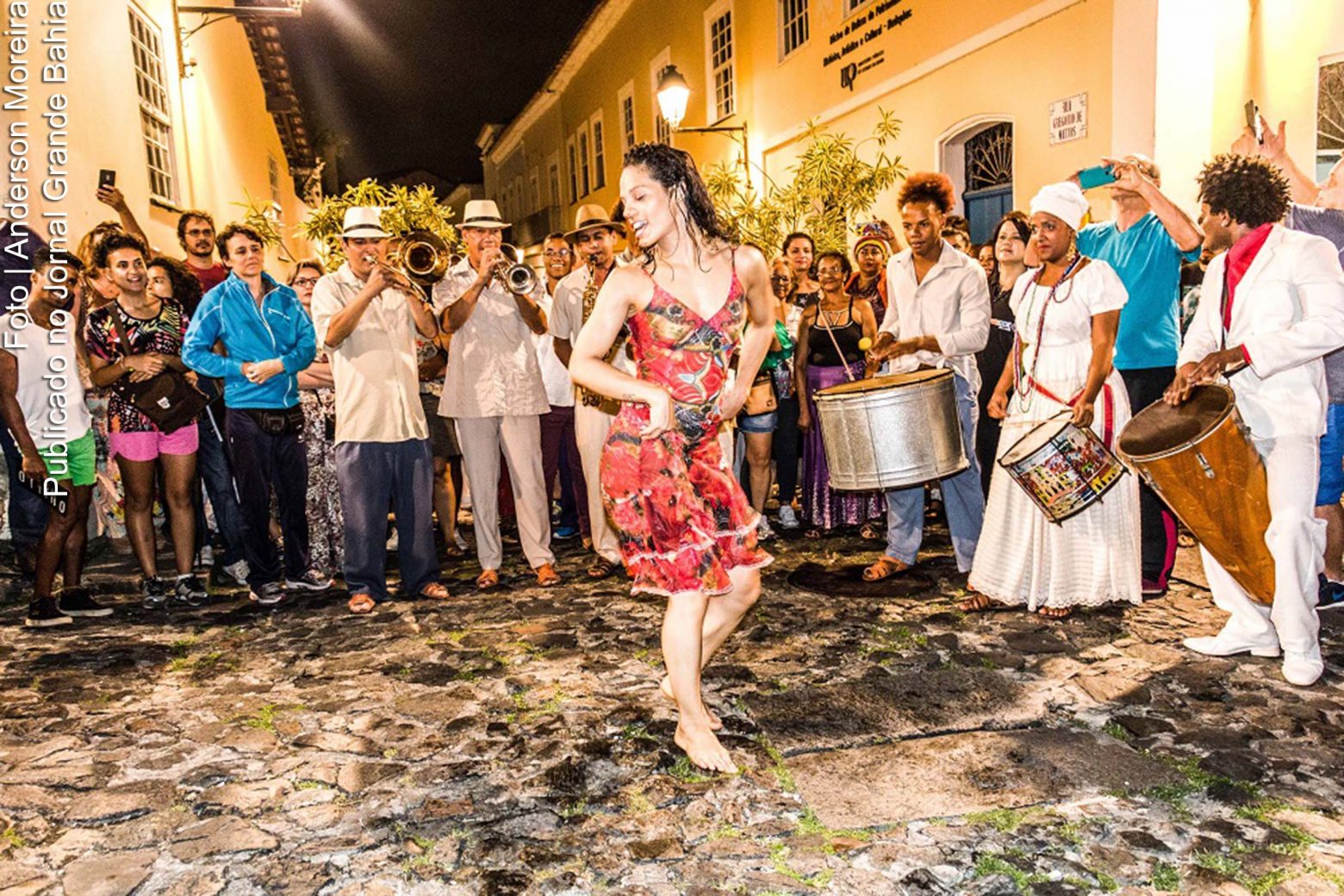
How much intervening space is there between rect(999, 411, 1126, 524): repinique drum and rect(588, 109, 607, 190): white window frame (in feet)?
76.1

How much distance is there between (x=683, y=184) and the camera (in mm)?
3480

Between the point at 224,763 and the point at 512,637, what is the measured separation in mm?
1745

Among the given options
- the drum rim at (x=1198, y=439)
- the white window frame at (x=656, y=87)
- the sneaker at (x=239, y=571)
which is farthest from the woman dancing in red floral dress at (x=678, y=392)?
the white window frame at (x=656, y=87)

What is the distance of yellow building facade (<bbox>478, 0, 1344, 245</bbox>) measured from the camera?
8031 mm

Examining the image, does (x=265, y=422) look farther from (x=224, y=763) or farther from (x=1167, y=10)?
(x=1167, y=10)

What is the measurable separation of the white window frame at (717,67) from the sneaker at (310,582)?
1299 cm

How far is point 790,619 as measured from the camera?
5355mm

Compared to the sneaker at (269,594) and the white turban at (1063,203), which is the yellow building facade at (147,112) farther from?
the white turban at (1063,203)

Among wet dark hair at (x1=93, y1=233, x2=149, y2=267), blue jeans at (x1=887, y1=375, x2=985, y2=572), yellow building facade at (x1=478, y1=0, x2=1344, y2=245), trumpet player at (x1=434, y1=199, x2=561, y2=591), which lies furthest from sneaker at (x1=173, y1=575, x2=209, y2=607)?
yellow building facade at (x1=478, y1=0, x2=1344, y2=245)

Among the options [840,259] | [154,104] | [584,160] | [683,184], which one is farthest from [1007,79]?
[584,160]

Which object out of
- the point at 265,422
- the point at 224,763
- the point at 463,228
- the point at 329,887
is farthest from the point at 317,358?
the point at 329,887

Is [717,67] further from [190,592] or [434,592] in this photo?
[190,592]

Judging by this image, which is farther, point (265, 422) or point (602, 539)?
point (602, 539)

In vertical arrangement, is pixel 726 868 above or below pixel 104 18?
below
